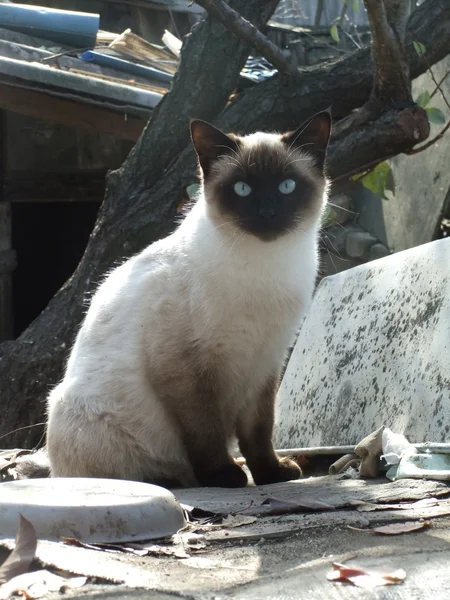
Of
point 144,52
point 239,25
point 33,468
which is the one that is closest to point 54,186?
point 144,52

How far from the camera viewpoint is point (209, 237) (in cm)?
374

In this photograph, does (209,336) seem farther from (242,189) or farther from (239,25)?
(239,25)

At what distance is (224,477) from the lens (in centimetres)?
360

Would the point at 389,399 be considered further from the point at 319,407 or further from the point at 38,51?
the point at 38,51

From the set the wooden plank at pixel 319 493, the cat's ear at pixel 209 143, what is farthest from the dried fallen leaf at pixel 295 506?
the cat's ear at pixel 209 143

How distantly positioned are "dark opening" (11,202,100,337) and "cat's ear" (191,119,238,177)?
19.7 ft

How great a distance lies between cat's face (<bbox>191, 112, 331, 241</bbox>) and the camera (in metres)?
3.67

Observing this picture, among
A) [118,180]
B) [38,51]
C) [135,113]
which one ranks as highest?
[38,51]

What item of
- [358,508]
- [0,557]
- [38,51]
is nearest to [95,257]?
[38,51]

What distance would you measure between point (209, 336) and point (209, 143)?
966mm

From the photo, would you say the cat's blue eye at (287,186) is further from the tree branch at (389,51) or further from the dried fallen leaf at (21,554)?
the dried fallen leaf at (21,554)

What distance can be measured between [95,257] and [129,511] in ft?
10.1

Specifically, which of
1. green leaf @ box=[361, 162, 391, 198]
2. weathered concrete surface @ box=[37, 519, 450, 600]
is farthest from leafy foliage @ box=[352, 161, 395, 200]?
weathered concrete surface @ box=[37, 519, 450, 600]

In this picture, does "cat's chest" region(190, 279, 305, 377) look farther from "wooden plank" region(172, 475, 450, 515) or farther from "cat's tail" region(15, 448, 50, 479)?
"cat's tail" region(15, 448, 50, 479)
